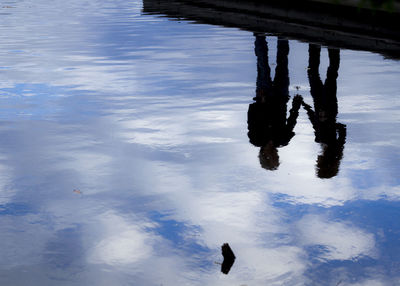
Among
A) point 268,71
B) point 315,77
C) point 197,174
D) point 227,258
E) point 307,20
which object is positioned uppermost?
point 227,258

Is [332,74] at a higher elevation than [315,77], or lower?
higher

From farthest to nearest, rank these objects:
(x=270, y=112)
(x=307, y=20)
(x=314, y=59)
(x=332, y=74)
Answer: (x=307, y=20) < (x=314, y=59) < (x=332, y=74) < (x=270, y=112)

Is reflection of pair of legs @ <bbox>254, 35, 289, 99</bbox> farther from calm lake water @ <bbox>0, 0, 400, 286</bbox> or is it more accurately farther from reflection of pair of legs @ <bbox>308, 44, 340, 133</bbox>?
reflection of pair of legs @ <bbox>308, 44, 340, 133</bbox>

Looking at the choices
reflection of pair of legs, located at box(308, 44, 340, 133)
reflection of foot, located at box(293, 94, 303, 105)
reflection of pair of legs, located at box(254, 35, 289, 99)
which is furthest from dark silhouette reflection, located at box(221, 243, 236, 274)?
reflection of pair of legs, located at box(254, 35, 289, 99)

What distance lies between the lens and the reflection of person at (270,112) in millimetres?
8477

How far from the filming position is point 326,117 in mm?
9828

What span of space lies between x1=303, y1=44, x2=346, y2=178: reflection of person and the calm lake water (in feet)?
0.10

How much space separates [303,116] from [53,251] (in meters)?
5.36

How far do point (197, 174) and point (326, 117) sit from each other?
3149 mm

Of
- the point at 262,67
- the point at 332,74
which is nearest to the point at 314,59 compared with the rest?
the point at 332,74

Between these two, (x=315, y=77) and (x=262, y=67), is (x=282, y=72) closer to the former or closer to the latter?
(x=262, y=67)

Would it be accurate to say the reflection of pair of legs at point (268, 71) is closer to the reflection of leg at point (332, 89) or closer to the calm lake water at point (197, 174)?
the calm lake water at point (197, 174)

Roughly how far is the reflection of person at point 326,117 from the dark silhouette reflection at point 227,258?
235 cm

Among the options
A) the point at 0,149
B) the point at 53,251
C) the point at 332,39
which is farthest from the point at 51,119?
the point at 332,39
